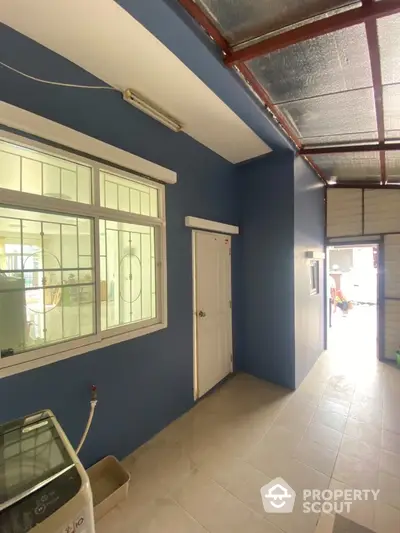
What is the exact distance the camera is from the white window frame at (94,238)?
1.56 m

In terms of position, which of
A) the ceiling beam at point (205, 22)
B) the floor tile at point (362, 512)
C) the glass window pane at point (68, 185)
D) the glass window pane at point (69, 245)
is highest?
the ceiling beam at point (205, 22)

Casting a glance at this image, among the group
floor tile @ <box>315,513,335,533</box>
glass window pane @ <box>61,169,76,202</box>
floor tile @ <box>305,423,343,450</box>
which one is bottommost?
floor tile @ <box>315,513,335,533</box>

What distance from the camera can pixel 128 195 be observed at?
2.35 metres

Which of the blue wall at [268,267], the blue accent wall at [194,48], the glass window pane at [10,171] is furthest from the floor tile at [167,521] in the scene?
the blue accent wall at [194,48]

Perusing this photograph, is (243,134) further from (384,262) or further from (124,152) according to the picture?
(384,262)

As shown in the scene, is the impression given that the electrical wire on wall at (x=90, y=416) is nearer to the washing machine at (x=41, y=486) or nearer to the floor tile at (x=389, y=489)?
the washing machine at (x=41, y=486)

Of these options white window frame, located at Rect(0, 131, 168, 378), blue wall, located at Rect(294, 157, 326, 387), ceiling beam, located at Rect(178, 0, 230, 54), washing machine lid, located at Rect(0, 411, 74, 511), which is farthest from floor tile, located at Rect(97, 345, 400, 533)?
ceiling beam, located at Rect(178, 0, 230, 54)

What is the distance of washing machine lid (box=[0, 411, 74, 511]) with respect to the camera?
0.90 metres

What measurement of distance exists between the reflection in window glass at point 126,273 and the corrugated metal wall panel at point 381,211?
158 inches

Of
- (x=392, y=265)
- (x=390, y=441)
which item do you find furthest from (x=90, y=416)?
(x=392, y=265)

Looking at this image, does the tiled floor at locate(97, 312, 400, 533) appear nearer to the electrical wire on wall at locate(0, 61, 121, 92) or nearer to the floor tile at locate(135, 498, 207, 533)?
the floor tile at locate(135, 498, 207, 533)

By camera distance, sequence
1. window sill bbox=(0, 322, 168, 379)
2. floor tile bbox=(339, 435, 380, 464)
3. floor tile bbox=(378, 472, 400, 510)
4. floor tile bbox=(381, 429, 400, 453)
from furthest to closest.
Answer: floor tile bbox=(381, 429, 400, 453)
floor tile bbox=(339, 435, 380, 464)
floor tile bbox=(378, 472, 400, 510)
window sill bbox=(0, 322, 168, 379)

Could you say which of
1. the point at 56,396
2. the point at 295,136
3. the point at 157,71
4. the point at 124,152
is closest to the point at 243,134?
the point at 295,136

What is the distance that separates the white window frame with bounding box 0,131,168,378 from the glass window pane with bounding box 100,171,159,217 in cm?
7
